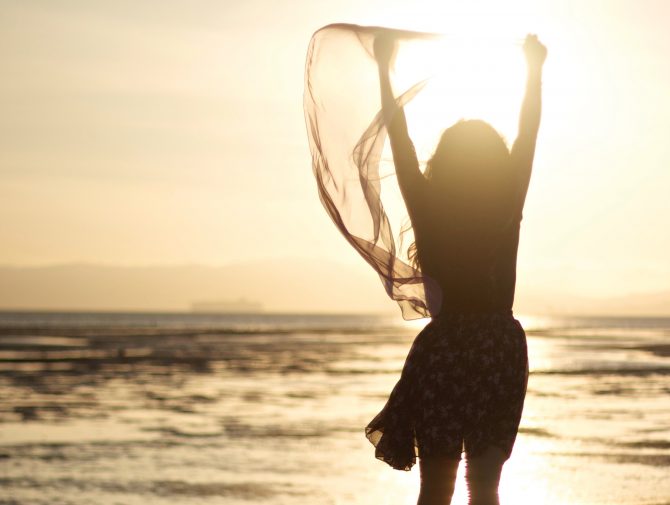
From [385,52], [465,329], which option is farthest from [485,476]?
[385,52]

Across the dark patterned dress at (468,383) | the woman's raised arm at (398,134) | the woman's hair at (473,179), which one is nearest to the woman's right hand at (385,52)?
the woman's raised arm at (398,134)

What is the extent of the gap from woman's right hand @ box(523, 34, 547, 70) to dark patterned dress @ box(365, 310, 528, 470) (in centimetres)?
93

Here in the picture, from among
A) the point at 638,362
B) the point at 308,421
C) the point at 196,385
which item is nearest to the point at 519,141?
the point at 308,421

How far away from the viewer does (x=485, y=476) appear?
3.42m

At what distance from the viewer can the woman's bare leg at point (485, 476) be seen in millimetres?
3385

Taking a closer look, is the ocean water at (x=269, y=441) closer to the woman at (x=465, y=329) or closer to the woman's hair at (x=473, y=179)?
the woman at (x=465, y=329)

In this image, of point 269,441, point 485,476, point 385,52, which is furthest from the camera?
point 269,441

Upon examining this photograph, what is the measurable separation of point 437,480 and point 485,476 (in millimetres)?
160

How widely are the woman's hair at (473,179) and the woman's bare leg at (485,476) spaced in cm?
74

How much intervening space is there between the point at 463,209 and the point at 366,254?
588mm

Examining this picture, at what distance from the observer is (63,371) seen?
23797 millimetres

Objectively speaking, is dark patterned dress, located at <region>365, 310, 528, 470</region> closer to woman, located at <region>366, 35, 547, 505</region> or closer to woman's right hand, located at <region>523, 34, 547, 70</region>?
woman, located at <region>366, 35, 547, 505</region>

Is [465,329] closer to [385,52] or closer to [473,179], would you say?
[473,179]

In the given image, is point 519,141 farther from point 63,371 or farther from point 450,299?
point 63,371
